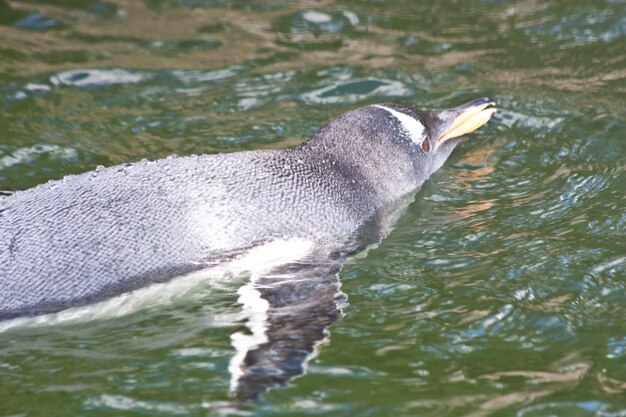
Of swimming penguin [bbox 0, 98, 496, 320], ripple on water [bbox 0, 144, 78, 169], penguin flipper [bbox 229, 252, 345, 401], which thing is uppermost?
swimming penguin [bbox 0, 98, 496, 320]

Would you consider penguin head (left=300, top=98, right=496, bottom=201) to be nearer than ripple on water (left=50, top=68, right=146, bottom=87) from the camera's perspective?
Yes

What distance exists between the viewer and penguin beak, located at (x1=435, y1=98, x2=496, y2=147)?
19.5 ft

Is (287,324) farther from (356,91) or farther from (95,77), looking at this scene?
(95,77)

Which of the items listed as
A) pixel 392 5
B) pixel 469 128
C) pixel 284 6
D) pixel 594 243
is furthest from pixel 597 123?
pixel 284 6

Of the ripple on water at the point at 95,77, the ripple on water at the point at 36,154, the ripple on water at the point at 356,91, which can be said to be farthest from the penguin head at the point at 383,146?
the ripple on water at the point at 95,77

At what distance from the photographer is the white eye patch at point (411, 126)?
5.50m

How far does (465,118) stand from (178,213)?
224cm

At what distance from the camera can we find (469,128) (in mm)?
5996

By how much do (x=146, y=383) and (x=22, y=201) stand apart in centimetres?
105

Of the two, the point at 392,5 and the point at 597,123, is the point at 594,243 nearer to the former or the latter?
the point at 597,123

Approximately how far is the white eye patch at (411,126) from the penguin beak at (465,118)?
0.36 meters

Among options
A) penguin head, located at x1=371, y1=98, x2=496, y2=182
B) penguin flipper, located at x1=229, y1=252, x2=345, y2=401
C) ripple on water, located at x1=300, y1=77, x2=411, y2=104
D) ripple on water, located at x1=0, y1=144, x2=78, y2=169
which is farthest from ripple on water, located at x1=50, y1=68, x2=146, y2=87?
penguin flipper, located at x1=229, y1=252, x2=345, y2=401

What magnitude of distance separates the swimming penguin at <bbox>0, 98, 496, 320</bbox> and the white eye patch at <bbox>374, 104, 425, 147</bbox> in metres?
0.14

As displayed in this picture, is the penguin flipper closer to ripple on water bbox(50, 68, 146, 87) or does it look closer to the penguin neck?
the penguin neck
